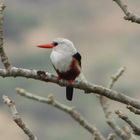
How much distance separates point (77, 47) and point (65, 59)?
4716 inches

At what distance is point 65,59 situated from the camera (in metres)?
6.69

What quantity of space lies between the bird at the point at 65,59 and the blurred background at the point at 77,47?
73.7 metres

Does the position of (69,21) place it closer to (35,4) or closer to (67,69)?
(35,4)

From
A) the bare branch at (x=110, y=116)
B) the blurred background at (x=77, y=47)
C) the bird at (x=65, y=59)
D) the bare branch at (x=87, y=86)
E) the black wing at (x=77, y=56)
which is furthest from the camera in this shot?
the blurred background at (x=77, y=47)

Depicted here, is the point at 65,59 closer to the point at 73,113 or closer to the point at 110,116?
the point at 110,116

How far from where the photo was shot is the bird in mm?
6574

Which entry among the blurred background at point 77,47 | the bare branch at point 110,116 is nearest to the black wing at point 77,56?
the bare branch at point 110,116

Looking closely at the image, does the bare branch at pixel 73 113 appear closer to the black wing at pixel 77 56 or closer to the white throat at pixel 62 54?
the white throat at pixel 62 54

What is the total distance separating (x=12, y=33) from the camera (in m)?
137

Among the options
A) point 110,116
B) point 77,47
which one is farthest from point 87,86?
point 77,47

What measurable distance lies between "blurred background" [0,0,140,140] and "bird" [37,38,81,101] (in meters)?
73.7

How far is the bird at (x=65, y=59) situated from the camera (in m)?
6.57

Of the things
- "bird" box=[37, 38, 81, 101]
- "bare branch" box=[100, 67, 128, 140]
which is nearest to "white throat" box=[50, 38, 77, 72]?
"bird" box=[37, 38, 81, 101]

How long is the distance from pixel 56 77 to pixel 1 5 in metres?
0.57
